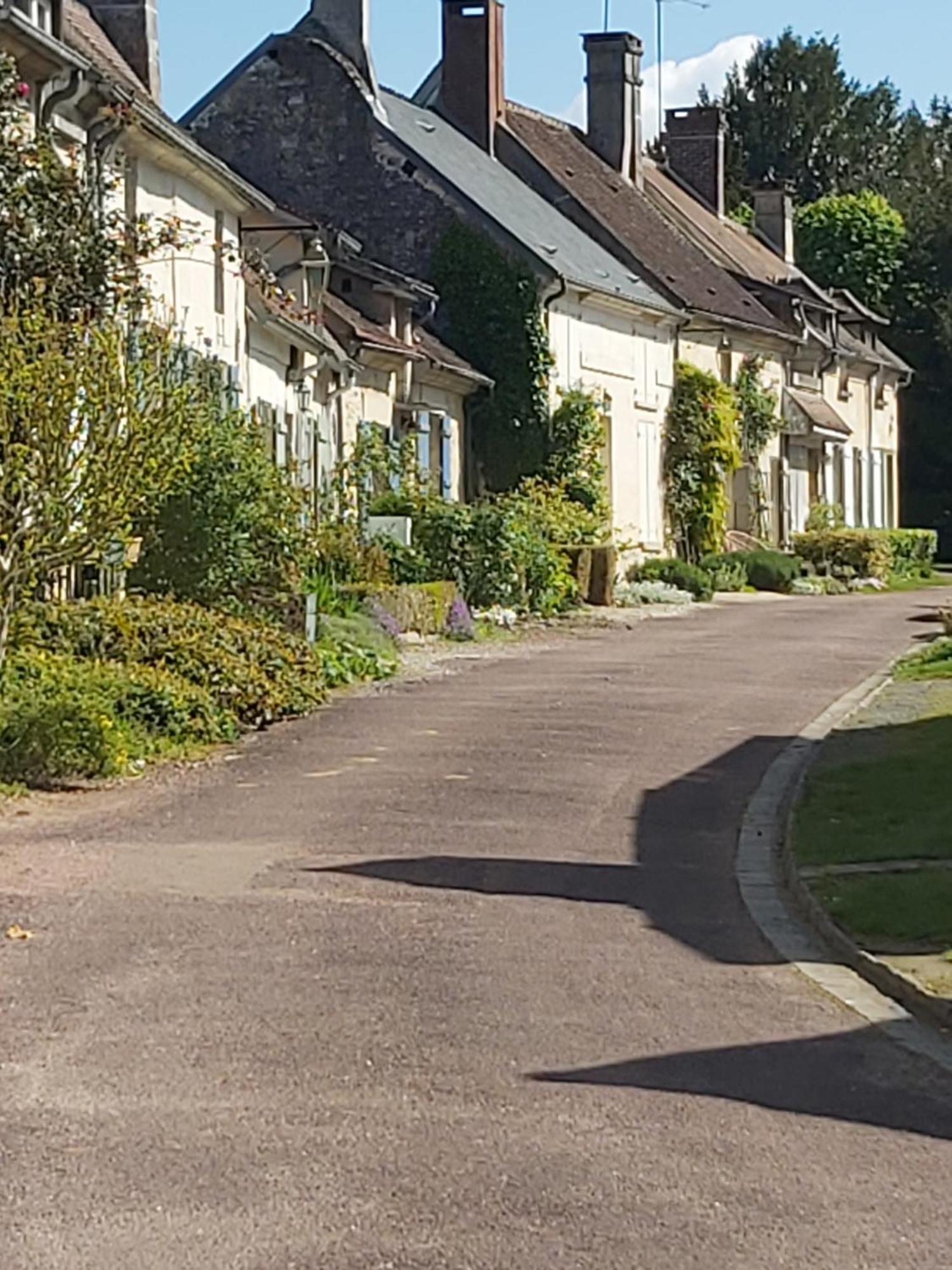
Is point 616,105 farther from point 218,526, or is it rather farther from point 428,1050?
point 428,1050

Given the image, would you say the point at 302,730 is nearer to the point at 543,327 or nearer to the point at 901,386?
the point at 543,327

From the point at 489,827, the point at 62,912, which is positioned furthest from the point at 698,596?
the point at 62,912

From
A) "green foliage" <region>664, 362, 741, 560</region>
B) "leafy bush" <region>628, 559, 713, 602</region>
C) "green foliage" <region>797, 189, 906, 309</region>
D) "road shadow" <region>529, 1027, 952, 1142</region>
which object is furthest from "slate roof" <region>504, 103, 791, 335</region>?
"road shadow" <region>529, 1027, 952, 1142</region>

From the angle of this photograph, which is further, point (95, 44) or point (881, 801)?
point (95, 44)

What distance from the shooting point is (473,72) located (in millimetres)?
41125

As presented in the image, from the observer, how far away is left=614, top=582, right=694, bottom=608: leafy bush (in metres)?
33.9

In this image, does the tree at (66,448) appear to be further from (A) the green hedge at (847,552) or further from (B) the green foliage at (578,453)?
(A) the green hedge at (847,552)

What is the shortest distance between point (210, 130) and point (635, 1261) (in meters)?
34.0

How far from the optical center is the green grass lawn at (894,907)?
9.48 m

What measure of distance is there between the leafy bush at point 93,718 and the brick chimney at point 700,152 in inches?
1502

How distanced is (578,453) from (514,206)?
193 inches

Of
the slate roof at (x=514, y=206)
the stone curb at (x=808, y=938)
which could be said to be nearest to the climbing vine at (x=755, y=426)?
the slate roof at (x=514, y=206)

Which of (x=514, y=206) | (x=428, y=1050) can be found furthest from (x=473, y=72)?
(x=428, y=1050)

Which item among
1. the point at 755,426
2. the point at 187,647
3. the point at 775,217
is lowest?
the point at 187,647
